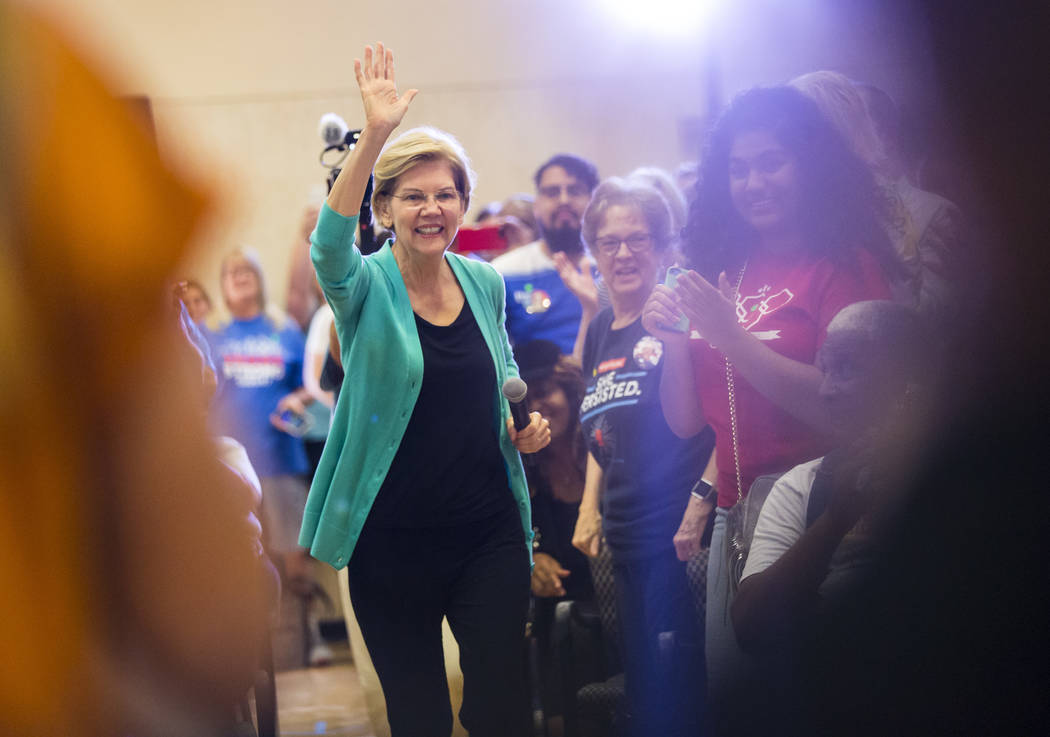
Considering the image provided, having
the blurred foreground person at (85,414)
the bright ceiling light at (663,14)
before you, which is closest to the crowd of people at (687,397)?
the bright ceiling light at (663,14)

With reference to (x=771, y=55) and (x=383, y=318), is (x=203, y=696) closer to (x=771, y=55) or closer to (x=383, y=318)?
(x=383, y=318)

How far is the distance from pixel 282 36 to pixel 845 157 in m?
1.54

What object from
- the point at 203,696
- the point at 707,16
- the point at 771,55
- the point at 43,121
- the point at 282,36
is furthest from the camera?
the point at 282,36

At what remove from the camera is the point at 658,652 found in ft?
8.73

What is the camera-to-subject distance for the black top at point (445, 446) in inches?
86.0

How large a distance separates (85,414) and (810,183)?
173cm

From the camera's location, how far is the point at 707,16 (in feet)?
8.63

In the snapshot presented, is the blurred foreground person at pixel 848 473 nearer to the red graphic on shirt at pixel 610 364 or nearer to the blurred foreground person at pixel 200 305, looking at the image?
the red graphic on shirt at pixel 610 364

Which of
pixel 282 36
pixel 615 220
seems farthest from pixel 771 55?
pixel 282 36

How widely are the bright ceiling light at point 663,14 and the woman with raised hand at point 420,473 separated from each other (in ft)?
2.80

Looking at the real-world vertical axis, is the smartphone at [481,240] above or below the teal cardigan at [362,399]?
above

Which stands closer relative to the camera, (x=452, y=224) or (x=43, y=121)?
(x=43, y=121)

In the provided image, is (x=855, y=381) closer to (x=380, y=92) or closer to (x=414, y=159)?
(x=414, y=159)

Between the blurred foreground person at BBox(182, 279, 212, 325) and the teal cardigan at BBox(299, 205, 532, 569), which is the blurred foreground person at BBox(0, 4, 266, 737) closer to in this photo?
the teal cardigan at BBox(299, 205, 532, 569)
